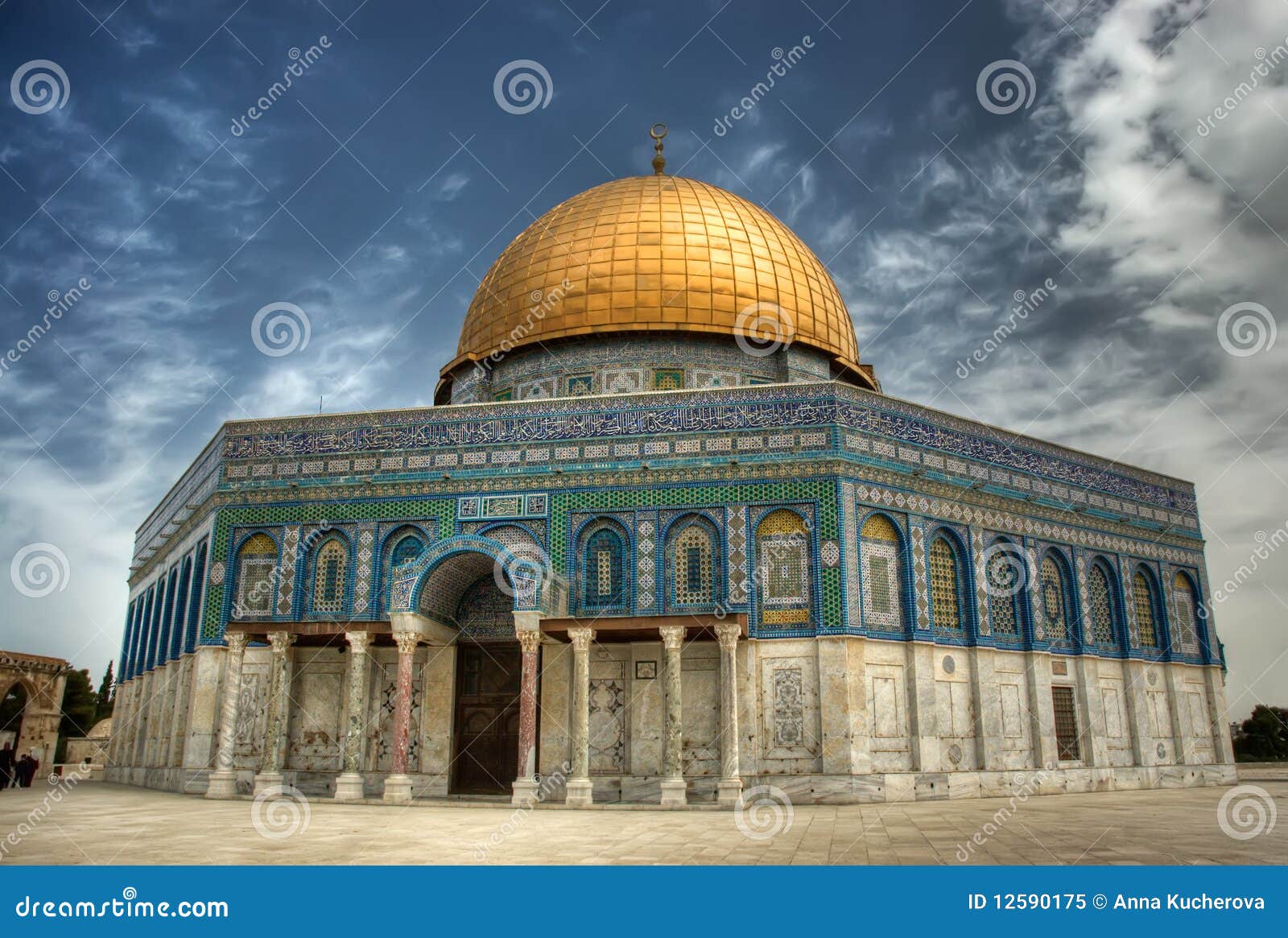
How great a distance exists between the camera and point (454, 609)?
18.1m

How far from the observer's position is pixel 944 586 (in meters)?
17.7

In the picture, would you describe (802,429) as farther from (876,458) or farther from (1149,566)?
(1149,566)

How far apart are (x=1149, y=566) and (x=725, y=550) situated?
33.2 ft

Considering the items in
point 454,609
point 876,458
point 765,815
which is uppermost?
point 876,458

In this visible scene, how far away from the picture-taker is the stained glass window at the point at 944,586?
57.3 ft

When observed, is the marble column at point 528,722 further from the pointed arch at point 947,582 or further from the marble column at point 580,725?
the pointed arch at point 947,582

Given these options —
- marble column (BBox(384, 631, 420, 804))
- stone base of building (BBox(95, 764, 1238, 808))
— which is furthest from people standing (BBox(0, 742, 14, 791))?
marble column (BBox(384, 631, 420, 804))

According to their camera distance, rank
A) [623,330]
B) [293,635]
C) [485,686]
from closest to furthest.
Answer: [293,635], [485,686], [623,330]

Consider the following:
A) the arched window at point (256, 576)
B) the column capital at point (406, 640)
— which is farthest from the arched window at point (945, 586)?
the arched window at point (256, 576)

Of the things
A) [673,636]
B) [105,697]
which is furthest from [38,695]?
[673,636]

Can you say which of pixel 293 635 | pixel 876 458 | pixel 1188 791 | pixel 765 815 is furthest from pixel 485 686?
pixel 1188 791
